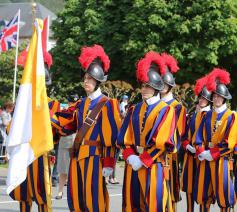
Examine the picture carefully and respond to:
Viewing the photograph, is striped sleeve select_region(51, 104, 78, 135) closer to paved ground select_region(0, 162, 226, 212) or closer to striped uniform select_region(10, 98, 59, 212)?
striped uniform select_region(10, 98, 59, 212)

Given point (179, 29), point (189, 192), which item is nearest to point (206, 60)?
point (179, 29)

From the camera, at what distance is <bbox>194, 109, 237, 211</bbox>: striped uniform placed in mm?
9828

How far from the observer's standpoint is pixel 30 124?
7.96 meters

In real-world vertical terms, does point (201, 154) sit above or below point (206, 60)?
below

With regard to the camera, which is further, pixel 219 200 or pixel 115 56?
pixel 115 56

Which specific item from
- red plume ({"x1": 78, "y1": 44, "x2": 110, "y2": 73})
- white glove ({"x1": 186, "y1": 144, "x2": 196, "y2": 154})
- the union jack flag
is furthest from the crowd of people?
the union jack flag

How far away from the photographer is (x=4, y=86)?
5181 cm

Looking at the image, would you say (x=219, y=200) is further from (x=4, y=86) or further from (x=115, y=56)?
(x=4, y=86)

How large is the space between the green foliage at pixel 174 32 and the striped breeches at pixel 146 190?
2321 centimetres

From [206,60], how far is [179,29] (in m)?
1.76

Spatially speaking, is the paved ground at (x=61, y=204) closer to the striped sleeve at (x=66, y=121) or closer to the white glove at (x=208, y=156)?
the white glove at (x=208, y=156)

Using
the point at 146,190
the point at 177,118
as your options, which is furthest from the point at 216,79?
the point at 146,190

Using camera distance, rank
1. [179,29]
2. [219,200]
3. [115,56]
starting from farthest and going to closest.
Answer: [115,56]
[179,29]
[219,200]

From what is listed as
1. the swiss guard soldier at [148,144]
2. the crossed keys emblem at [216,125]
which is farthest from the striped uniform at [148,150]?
the crossed keys emblem at [216,125]
